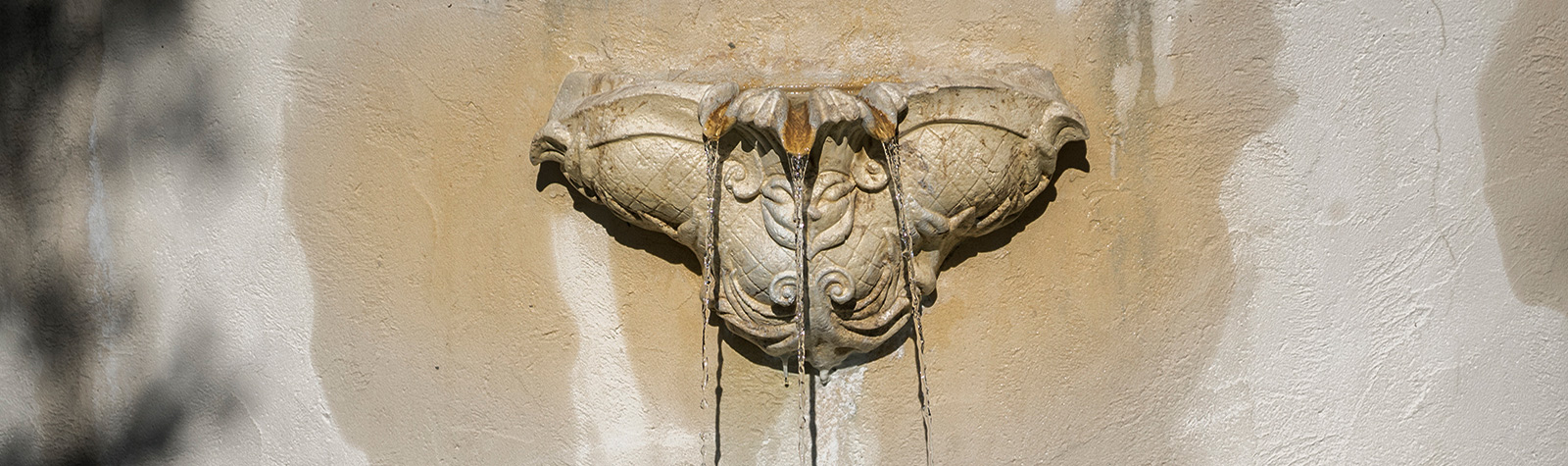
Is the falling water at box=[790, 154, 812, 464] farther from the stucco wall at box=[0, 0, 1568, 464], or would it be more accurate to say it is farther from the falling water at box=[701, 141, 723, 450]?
the falling water at box=[701, 141, 723, 450]

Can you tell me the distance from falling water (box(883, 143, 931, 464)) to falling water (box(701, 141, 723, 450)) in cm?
30

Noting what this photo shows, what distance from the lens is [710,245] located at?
6.31ft

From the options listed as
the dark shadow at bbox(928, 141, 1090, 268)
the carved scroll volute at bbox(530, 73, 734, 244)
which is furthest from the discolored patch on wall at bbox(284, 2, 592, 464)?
the dark shadow at bbox(928, 141, 1090, 268)

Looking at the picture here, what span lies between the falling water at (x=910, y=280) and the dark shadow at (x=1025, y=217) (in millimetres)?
112

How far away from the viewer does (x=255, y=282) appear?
7.01ft

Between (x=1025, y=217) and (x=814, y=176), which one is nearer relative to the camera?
(x=814, y=176)

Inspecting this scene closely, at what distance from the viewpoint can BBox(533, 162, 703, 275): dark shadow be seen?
6.75 feet

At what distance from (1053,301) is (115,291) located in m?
1.88

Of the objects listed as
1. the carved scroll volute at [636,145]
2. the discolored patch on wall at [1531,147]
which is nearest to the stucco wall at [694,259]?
the discolored patch on wall at [1531,147]

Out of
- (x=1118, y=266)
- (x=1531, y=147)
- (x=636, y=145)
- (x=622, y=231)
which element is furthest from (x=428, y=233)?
(x=1531, y=147)

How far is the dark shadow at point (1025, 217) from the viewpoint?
78.7 inches

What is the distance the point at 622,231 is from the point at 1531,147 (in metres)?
1.69

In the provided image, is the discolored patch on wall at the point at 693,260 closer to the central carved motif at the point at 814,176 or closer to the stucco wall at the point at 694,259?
the stucco wall at the point at 694,259

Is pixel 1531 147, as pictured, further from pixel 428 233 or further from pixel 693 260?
pixel 428 233
